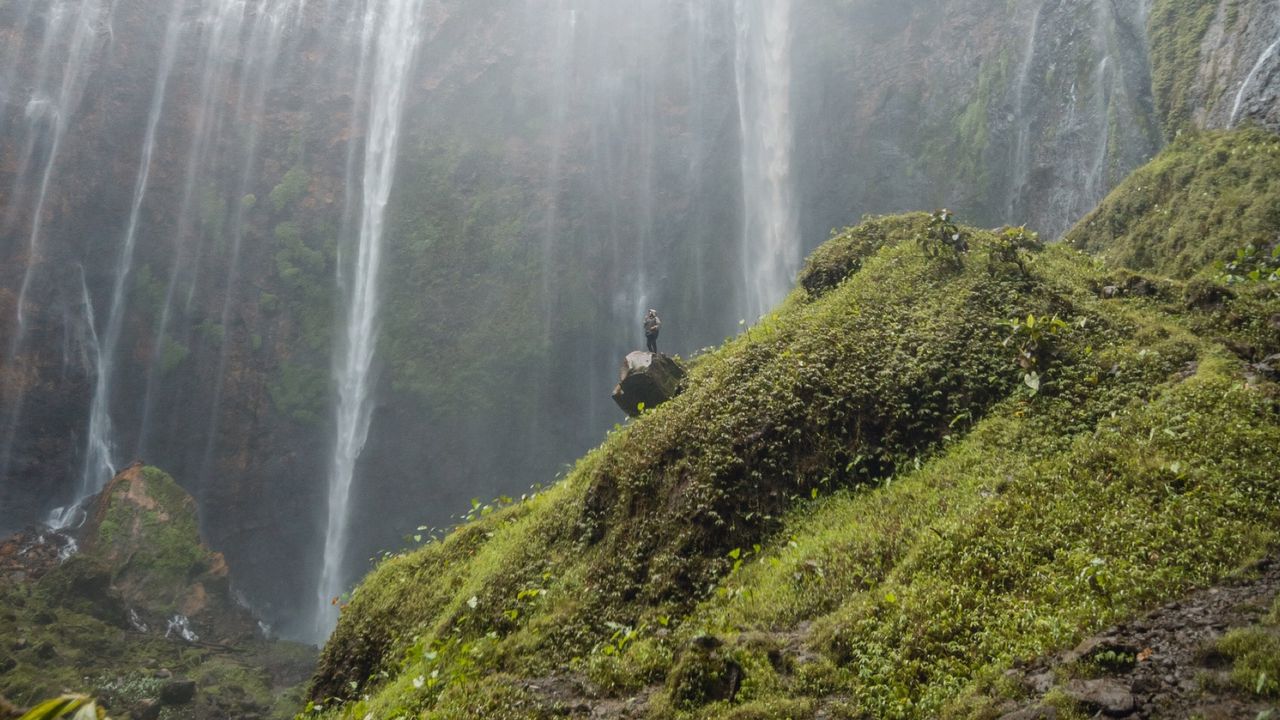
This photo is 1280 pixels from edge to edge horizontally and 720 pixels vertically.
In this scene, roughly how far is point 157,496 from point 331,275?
33.8 feet

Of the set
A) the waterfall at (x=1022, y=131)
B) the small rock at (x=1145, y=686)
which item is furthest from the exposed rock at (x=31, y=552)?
the waterfall at (x=1022, y=131)

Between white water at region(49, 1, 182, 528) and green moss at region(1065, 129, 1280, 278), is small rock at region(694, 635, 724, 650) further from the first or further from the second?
white water at region(49, 1, 182, 528)

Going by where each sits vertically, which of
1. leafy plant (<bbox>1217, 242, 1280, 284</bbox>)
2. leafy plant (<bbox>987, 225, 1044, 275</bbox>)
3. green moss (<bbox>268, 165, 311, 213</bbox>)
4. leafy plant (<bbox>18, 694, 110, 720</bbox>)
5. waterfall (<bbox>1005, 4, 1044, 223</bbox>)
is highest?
green moss (<bbox>268, 165, 311, 213</bbox>)

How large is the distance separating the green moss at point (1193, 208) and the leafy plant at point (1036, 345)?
383cm

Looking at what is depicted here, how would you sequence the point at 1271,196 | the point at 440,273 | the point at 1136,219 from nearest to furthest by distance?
the point at 1271,196 → the point at 1136,219 → the point at 440,273

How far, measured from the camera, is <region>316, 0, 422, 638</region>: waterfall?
2828 cm

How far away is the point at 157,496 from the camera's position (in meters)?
24.2

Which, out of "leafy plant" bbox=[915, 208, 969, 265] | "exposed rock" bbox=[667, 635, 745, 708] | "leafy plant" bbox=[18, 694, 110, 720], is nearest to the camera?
"leafy plant" bbox=[18, 694, 110, 720]

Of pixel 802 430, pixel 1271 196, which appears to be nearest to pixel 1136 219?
pixel 1271 196

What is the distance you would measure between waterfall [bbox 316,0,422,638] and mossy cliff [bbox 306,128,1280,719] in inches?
848

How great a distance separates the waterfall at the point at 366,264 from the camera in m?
28.3

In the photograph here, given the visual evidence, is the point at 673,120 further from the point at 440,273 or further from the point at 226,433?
the point at 226,433

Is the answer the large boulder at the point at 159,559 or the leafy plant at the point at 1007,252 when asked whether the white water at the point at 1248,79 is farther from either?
the large boulder at the point at 159,559

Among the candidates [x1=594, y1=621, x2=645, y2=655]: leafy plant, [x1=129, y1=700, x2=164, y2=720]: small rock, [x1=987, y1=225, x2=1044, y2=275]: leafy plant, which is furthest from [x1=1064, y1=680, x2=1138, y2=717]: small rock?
[x1=129, y1=700, x2=164, y2=720]: small rock
